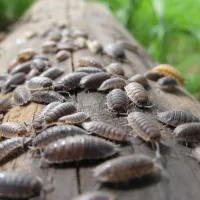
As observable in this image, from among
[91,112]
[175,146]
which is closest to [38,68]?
[91,112]

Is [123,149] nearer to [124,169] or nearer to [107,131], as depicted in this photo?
[107,131]

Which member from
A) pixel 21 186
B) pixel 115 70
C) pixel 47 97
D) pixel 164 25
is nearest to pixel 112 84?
pixel 115 70

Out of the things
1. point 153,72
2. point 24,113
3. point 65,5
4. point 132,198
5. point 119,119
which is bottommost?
point 132,198

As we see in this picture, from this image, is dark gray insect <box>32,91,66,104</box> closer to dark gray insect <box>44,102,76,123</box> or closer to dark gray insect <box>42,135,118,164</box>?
dark gray insect <box>44,102,76,123</box>

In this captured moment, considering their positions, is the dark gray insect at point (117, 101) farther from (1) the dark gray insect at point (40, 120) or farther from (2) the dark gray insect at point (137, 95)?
(1) the dark gray insect at point (40, 120)

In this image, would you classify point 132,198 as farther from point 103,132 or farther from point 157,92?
point 157,92

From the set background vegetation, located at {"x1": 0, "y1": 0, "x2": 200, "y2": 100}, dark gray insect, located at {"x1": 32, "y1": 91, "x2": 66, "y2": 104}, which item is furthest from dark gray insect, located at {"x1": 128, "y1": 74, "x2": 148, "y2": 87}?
background vegetation, located at {"x1": 0, "y1": 0, "x2": 200, "y2": 100}
